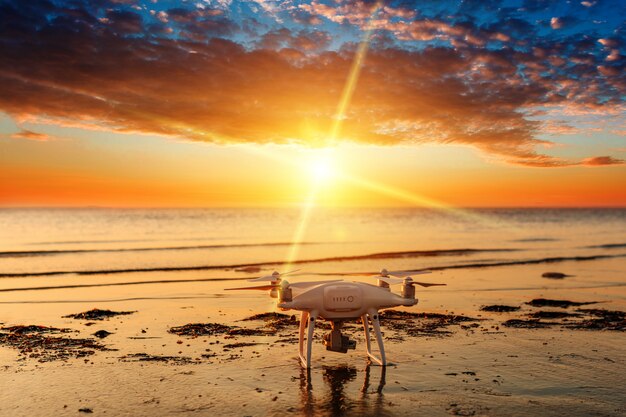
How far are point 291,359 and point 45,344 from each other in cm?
919

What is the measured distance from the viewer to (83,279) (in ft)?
126

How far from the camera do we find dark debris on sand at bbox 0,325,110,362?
17.4 m

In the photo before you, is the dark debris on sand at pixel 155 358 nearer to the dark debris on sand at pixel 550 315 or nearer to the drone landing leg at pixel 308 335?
the drone landing leg at pixel 308 335

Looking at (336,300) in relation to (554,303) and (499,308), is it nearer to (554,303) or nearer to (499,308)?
(499,308)

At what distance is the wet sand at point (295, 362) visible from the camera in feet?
42.8

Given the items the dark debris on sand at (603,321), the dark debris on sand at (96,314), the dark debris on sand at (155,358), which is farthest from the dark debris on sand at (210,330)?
the dark debris on sand at (603,321)

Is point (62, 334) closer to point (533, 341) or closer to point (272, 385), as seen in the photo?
point (272, 385)

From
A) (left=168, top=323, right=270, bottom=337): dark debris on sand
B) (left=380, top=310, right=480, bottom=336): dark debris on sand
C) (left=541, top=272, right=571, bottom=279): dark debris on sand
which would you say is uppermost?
(left=541, top=272, right=571, bottom=279): dark debris on sand

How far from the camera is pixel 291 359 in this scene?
669 inches

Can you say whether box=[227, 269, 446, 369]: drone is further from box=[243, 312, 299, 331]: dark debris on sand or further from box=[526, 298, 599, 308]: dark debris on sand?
box=[526, 298, 599, 308]: dark debris on sand

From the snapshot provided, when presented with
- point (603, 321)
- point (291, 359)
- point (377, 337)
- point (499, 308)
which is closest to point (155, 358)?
point (291, 359)

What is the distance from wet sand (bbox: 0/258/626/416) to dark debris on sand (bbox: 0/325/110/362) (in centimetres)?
7

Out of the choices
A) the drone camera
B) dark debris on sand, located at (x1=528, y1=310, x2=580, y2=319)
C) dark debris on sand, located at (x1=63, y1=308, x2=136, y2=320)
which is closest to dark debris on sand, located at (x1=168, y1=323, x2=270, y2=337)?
dark debris on sand, located at (x1=63, y1=308, x2=136, y2=320)

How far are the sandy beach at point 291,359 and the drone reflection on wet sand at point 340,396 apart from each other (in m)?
0.05
